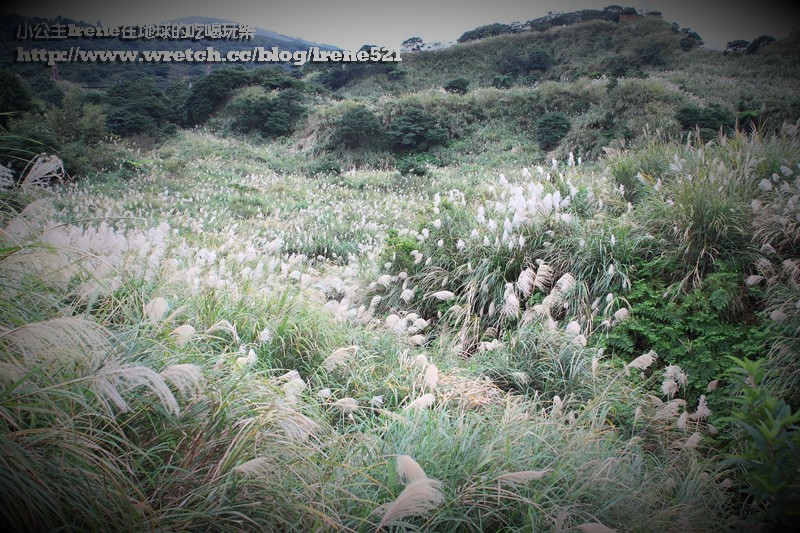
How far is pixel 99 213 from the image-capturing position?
6.68 metres

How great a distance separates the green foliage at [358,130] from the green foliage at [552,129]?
6.55m

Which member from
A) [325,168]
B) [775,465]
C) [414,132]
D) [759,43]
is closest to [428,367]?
[775,465]

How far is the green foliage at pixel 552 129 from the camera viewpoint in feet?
52.4

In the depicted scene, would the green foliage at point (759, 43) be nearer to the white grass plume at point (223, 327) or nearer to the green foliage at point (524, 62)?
the white grass plume at point (223, 327)

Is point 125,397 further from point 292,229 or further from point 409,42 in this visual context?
point 409,42

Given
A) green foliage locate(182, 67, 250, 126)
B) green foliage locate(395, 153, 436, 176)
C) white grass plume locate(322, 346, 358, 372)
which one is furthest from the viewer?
green foliage locate(182, 67, 250, 126)

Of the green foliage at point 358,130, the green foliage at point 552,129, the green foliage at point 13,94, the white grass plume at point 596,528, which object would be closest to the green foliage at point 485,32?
the green foliage at point 358,130

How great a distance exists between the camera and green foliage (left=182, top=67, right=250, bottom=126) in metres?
22.6

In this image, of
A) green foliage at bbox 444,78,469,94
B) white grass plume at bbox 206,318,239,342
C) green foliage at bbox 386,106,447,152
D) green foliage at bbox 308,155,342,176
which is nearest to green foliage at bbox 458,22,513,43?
green foliage at bbox 444,78,469,94

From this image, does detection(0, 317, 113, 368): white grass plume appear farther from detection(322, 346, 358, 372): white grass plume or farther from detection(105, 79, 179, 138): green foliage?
detection(105, 79, 179, 138): green foliage

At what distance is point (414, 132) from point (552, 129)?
5.34 m

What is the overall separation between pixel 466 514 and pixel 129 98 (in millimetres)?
21649

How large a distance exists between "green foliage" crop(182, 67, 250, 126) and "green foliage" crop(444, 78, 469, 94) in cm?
1139

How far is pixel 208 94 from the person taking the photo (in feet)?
75.8
